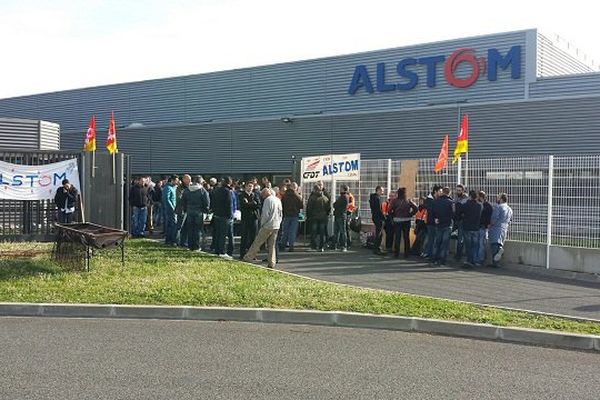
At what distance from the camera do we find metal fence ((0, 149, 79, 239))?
14.4 metres

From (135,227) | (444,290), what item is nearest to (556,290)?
(444,290)

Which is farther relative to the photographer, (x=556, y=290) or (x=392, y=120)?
(x=392, y=120)

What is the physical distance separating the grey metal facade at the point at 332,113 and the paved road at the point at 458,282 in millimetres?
9956

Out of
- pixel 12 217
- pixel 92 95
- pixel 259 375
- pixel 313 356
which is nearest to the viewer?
pixel 259 375

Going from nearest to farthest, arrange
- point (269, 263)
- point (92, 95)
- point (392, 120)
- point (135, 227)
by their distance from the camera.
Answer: point (269, 263) < point (135, 227) < point (392, 120) < point (92, 95)

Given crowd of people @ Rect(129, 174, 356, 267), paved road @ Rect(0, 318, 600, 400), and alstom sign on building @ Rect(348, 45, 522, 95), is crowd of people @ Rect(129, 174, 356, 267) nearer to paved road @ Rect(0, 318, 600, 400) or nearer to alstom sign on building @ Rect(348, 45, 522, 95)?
paved road @ Rect(0, 318, 600, 400)

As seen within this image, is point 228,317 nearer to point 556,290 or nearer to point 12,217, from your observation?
point 556,290

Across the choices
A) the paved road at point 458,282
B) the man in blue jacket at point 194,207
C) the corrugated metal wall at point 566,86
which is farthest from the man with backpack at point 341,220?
the corrugated metal wall at point 566,86

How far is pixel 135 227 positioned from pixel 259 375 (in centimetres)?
1171

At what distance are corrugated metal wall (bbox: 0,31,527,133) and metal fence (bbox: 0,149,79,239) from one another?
18130 mm

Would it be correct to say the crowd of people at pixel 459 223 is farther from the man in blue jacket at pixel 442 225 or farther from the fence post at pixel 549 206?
the fence post at pixel 549 206

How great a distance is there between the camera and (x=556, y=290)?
11.0 metres

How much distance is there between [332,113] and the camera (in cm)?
3094

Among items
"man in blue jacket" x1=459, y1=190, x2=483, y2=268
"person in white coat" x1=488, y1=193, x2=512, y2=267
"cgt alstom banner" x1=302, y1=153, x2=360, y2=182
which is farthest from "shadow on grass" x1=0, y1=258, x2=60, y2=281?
"person in white coat" x1=488, y1=193, x2=512, y2=267
